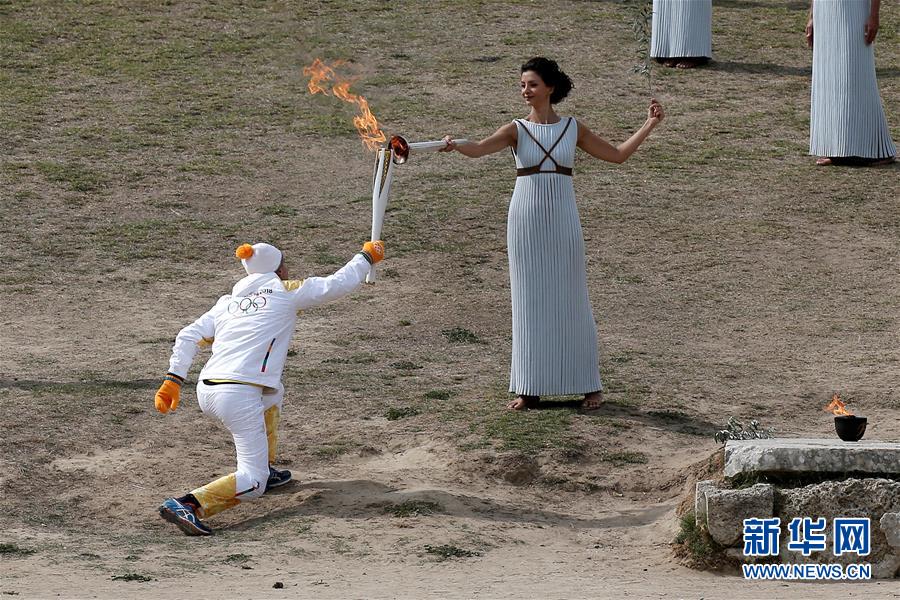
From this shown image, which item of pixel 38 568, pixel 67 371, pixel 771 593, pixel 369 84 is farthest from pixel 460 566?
pixel 369 84

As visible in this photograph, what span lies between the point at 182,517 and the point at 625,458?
264 centimetres

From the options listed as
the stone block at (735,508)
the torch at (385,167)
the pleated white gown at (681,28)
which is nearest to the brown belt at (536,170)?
the torch at (385,167)

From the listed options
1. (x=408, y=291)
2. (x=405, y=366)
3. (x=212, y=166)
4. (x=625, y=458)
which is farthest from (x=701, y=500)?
(x=212, y=166)

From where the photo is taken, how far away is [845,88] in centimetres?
1467

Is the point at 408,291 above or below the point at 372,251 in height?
below

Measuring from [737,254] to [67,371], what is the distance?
19.8 ft

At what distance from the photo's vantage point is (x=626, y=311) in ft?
39.3

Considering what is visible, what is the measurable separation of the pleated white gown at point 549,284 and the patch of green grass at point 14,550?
3.36 metres

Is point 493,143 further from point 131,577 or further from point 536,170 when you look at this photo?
point 131,577

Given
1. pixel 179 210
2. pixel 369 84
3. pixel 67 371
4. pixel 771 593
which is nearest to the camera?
pixel 771 593

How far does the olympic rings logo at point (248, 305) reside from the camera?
7873 millimetres

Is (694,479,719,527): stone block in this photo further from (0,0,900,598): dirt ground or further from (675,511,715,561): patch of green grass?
(0,0,900,598): dirt ground

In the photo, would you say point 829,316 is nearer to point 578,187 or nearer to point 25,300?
point 578,187

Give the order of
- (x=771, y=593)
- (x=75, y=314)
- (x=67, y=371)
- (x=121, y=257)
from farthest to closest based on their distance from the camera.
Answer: (x=121, y=257), (x=75, y=314), (x=67, y=371), (x=771, y=593)
